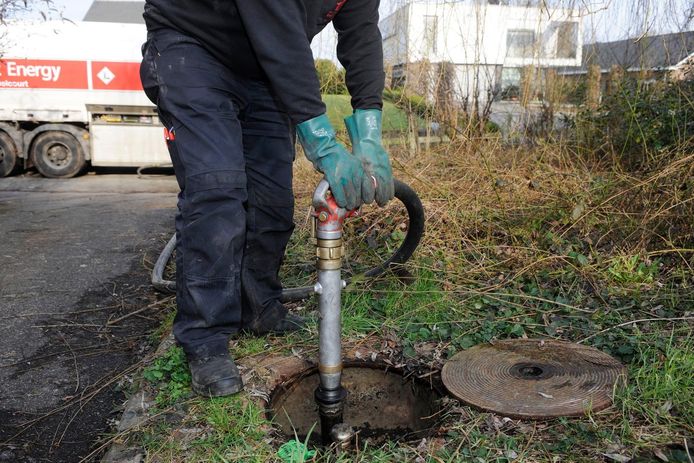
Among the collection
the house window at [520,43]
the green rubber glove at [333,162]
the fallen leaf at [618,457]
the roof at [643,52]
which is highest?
the house window at [520,43]

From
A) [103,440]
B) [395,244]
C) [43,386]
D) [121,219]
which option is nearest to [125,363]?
[43,386]

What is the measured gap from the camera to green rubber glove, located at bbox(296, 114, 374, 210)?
1817 mm

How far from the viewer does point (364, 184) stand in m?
1.88

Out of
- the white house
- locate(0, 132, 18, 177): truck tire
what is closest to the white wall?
the white house

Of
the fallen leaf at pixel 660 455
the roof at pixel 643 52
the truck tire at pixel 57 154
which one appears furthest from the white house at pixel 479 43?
the truck tire at pixel 57 154

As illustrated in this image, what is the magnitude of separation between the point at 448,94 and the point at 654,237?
2.44m

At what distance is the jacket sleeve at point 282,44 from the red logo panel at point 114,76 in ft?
27.0

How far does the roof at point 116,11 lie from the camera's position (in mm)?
9777

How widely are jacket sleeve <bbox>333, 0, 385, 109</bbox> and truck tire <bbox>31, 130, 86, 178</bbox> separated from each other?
8.58 metres

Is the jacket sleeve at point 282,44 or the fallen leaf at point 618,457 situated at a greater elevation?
the jacket sleeve at point 282,44

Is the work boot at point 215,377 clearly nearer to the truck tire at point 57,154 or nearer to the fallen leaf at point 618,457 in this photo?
the fallen leaf at point 618,457

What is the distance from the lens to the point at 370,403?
2.37 m

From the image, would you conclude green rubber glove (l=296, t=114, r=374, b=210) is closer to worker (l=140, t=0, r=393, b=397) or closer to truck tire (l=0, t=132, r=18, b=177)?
worker (l=140, t=0, r=393, b=397)

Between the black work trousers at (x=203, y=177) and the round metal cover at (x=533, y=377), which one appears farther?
the black work trousers at (x=203, y=177)
